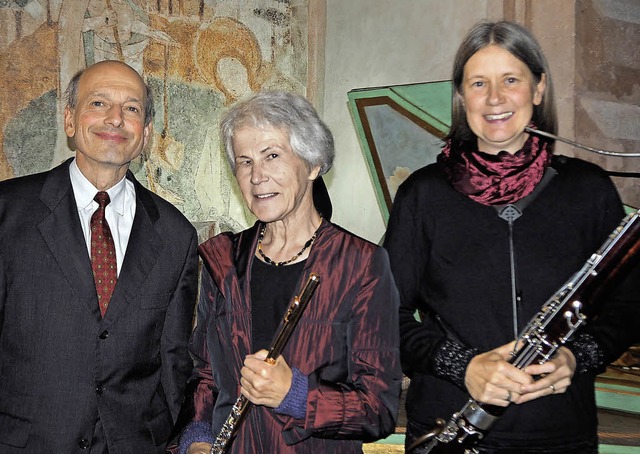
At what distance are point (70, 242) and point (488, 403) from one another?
4.09 ft

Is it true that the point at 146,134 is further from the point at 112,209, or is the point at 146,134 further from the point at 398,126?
the point at 398,126

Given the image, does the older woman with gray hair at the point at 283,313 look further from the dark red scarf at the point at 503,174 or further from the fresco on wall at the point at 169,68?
the fresco on wall at the point at 169,68

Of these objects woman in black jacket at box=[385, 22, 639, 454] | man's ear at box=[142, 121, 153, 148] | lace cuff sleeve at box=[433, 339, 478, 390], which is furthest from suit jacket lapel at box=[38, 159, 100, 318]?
lace cuff sleeve at box=[433, 339, 478, 390]

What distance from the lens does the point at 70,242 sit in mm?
2193

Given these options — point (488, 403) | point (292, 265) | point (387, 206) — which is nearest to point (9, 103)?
point (387, 206)

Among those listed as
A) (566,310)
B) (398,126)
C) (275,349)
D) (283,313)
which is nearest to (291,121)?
(283,313)

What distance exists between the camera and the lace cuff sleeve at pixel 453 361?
6.14ft

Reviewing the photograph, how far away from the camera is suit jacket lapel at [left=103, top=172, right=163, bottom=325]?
2213 mm

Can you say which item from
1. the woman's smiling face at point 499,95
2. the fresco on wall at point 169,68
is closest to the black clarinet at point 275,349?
the woman's smiling face at point 499,95

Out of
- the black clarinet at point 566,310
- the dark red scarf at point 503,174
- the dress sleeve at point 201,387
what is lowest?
the dress sleeve at point 201,387

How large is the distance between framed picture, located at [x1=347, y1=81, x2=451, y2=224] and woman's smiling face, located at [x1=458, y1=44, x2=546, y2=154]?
66.0 inches

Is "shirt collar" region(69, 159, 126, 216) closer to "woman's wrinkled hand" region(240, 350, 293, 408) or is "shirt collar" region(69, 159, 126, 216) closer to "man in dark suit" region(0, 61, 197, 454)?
"man in dark suit" region(0, 61, 197, 454)

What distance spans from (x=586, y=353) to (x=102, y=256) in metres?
1.37

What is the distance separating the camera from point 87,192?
→ 2322 mm
